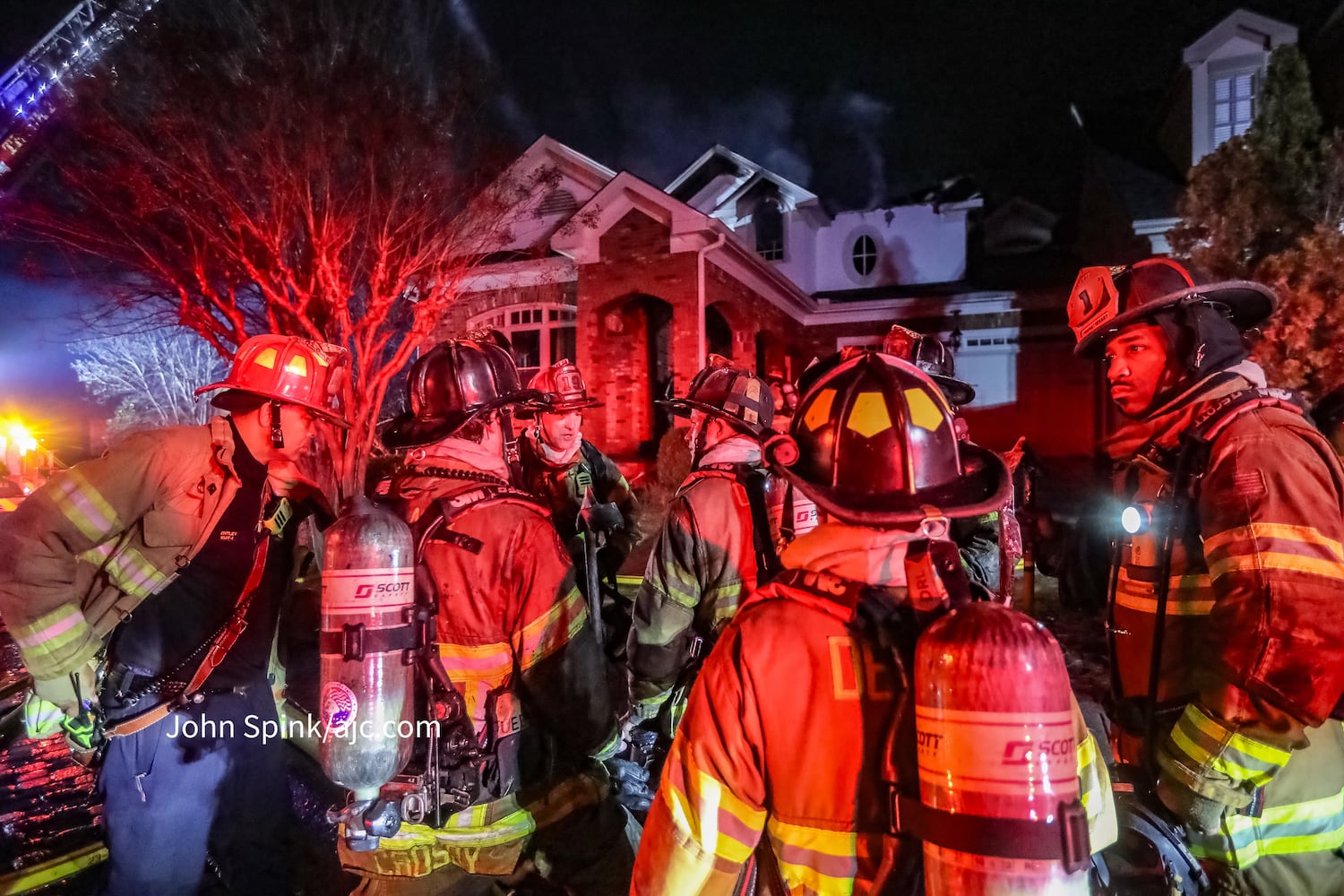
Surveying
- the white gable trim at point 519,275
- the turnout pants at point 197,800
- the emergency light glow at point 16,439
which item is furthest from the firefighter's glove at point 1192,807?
Result: the emergency light glow at point 16,439

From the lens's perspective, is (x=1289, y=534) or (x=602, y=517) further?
(x=602, y=517)

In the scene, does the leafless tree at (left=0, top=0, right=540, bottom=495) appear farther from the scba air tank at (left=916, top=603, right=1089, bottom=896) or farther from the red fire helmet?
the scba air tank at (left=916, top=603, right=1089, bottom=896)

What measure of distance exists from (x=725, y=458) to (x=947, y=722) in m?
2.36

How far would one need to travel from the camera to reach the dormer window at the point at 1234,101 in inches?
587

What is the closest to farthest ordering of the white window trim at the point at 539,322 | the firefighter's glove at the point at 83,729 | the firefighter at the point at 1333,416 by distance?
the firefighter's glove at the point at 83,729, the firefighter at the point at 1333,416, the white window trim at the point at 539,322

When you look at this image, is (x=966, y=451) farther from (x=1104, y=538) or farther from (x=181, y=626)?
(x=181, y=626)

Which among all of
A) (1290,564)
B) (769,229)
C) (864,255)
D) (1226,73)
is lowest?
(1290,564)

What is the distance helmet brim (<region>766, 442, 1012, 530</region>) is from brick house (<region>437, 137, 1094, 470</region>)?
11.7 metres

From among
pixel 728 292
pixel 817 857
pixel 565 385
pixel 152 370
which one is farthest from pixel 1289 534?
pixel 152 370

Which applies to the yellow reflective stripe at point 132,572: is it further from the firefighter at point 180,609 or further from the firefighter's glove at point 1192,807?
the firefighter's glove at point 1192,807

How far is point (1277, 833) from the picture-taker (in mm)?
2248

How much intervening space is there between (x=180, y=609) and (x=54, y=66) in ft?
51.1

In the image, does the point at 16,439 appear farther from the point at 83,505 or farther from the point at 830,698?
the point at 830,698

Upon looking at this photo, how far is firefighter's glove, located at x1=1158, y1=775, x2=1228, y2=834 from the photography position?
2.17 metres
